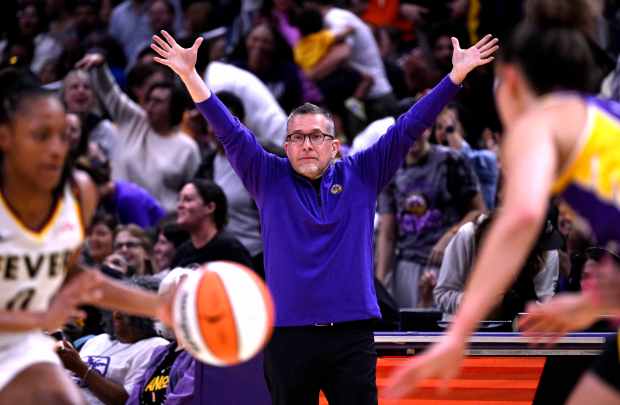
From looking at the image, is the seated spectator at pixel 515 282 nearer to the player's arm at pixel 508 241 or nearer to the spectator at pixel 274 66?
the player's arm at pixel 508 241

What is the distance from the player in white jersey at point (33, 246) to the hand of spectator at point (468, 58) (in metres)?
2.43

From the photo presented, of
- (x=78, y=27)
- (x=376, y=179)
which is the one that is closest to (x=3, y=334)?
(x=376, y=179)

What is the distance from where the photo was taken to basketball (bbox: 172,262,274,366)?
465 centimetres

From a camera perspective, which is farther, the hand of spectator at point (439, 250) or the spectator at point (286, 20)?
the spectator at point (286, 20)

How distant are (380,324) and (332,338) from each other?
1474 millimetres

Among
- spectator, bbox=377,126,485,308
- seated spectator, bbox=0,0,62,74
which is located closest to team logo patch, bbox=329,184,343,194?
spectator, bbox=377,126,485,308

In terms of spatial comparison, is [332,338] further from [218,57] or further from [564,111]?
[218,57]

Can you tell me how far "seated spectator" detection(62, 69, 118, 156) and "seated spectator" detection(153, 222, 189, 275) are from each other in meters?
1.97

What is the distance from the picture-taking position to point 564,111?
4.11 m

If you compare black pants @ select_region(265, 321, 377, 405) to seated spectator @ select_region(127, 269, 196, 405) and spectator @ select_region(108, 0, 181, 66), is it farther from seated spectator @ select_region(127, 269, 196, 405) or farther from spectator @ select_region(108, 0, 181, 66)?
spectator @ select_region(108, 0, 181, 66)

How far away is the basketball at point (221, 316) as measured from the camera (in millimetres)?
4652

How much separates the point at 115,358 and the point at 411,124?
2530mm

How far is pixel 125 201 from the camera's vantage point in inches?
415

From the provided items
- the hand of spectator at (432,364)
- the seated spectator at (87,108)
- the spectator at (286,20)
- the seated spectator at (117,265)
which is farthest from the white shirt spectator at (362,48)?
the hand of spectator at (432,364)
